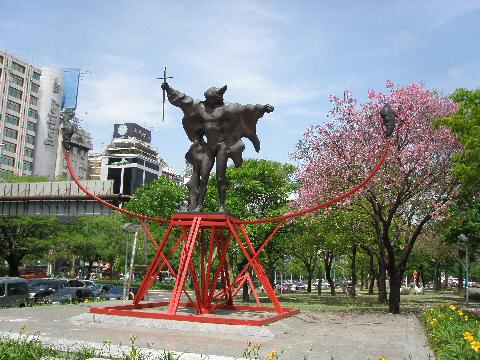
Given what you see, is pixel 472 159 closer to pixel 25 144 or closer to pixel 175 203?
pixel 175 203

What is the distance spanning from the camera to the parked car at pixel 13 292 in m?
22.6

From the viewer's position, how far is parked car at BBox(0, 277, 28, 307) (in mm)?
22625

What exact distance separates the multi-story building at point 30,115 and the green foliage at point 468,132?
70.7 m

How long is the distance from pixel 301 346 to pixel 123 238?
153 ft

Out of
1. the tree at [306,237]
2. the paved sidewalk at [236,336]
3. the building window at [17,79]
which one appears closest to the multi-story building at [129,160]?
the building window at [17,79]

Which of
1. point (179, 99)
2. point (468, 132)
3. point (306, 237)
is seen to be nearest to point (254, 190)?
point (306, 237)

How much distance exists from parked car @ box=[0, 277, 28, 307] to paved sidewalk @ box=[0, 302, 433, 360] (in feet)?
24.9

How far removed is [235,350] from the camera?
1019cm

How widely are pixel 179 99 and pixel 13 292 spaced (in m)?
13.4

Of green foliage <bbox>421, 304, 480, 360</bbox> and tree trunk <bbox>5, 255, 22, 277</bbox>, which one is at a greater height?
tree trunk <bbox>5, 255, 22, 277</bbox>

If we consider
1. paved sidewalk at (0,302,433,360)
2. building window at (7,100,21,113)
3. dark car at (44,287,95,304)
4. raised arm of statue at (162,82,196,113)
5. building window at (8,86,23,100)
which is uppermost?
building window at (8,86,23,100)

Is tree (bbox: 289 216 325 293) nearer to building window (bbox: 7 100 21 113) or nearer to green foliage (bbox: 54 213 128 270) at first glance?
green foliage (bbox: 54 213 128 270)

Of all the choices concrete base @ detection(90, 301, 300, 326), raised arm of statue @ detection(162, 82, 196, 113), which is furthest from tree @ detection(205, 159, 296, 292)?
raised arm of statue @ detection(162, 82, 196, 113)

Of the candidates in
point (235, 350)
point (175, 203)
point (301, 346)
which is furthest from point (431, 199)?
point (175, 203)
